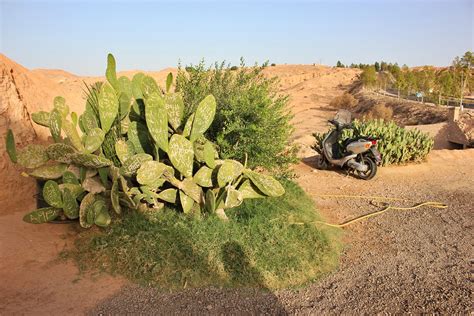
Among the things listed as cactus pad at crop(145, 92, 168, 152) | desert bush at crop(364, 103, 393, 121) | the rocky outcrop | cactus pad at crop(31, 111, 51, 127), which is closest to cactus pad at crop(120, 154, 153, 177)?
cactus pad at crop(145, 92, 168, 152)

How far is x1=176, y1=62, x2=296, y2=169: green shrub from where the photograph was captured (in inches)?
225

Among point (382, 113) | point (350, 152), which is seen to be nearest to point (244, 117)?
point (350, 152)

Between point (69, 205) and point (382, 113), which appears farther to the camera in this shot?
point (382, 113)

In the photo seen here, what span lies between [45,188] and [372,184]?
18.6ft

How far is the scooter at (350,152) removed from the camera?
325 inches

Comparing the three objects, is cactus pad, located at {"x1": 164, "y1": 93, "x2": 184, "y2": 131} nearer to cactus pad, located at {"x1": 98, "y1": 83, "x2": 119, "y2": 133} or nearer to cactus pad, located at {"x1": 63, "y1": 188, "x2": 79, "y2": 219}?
cactus pad, located at {"x1": 98, "y1": 83, "x2": 119, "y2": 133}

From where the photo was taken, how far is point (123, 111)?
503cm

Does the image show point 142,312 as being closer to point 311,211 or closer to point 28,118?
point 311,211

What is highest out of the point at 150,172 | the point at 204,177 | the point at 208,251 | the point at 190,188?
the point at 150,172

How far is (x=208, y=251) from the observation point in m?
4.45

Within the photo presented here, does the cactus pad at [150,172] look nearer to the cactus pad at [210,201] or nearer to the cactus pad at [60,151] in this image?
the cactus pad at [210,201]

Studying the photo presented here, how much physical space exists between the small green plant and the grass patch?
0.21 meters

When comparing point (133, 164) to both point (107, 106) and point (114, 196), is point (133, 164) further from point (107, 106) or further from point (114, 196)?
point (107, 106)

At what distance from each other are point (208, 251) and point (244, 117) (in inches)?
79.4
